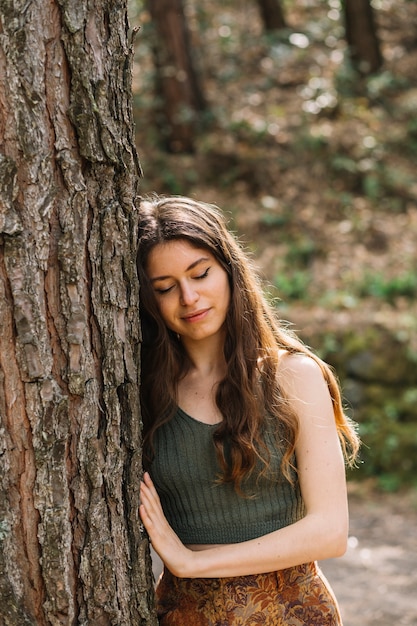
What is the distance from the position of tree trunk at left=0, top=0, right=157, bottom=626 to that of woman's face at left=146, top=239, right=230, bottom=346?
27 centimetres

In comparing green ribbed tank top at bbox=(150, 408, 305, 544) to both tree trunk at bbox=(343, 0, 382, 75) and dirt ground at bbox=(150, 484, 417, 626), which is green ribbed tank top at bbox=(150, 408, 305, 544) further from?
tree trunk at bbox=(343, 0, 382, 75)

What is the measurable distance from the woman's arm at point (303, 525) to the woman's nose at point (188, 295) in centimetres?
43

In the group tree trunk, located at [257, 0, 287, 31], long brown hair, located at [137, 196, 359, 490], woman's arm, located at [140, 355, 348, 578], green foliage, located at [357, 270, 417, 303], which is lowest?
woman's arm, located at [140, 355, 348, 578]

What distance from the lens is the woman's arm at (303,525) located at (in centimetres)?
238

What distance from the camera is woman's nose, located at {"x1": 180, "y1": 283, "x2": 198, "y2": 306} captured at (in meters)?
2.50

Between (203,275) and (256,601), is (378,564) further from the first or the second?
(203,275)

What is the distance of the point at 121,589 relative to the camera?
222 centimetres

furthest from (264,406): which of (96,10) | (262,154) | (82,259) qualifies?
(262,154)

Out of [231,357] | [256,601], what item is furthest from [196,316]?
[256,601]

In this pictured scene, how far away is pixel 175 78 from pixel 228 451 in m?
8.81

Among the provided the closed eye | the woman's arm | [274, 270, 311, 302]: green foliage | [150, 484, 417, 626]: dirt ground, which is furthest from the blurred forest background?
the closed eye

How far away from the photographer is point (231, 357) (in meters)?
2.63

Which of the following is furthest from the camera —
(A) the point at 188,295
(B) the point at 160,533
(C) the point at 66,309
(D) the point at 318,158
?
(D) the point at 318,158

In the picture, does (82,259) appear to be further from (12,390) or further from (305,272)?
(305,272)
